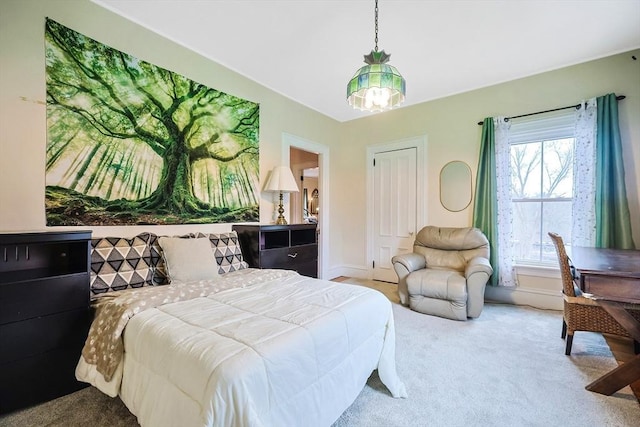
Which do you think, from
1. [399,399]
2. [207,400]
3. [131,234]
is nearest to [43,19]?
[131,234]

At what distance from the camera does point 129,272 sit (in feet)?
6.68

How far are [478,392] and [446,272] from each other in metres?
1.59

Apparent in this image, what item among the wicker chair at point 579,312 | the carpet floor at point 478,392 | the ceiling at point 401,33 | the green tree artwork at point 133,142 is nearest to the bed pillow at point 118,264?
the green tree artwork at point 133,142

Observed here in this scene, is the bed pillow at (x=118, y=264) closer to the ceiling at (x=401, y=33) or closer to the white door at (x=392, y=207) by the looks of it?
the ceiling at (x=401, y=33)

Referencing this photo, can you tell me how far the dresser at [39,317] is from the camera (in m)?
1.53

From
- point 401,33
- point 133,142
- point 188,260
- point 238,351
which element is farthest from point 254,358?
point 401,33

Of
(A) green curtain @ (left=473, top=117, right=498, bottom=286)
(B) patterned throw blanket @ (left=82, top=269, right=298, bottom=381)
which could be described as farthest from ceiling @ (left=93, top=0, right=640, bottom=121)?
(B) patterned throw blanket @ (left=82, top=269, right=298, bottom=381)

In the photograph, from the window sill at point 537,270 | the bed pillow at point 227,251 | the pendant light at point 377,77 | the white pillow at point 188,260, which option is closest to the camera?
the pendant light at point 377,77

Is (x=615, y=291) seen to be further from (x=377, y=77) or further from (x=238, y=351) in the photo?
(x=238, y=351)

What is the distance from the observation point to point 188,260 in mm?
2211

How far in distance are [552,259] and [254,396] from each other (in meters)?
3.83

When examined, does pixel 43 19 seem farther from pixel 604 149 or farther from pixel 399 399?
pixel 604 149

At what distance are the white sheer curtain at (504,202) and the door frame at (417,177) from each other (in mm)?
949

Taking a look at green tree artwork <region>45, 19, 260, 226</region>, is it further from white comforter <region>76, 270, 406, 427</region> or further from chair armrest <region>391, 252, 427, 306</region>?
chair armrest <region>391, 252, 427, 306</region>
